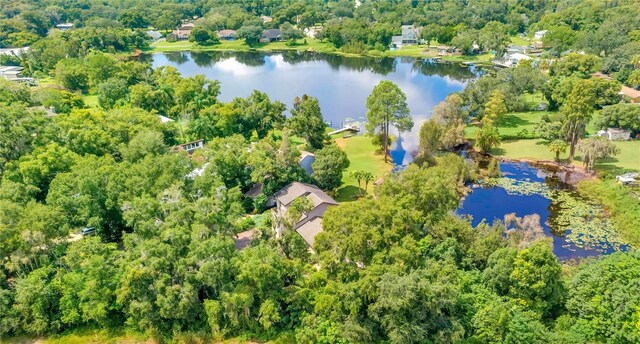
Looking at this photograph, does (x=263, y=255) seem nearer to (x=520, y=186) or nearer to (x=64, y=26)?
(x=520, y=186)

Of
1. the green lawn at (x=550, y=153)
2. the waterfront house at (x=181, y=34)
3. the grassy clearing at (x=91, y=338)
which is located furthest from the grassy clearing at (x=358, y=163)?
the waterfront house at (x=181, y=34)

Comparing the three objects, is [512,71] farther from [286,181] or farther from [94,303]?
[94,303]

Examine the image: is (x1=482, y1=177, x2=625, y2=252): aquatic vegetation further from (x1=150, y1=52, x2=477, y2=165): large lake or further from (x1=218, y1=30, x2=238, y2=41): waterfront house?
(x1=218, y1=30, x2=238, y2=41): waterfront house

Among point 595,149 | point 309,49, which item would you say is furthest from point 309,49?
point 595,149

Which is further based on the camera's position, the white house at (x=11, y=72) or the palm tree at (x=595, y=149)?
the white house at (x=11, y=72)

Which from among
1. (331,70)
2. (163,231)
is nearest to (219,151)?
(163,231)

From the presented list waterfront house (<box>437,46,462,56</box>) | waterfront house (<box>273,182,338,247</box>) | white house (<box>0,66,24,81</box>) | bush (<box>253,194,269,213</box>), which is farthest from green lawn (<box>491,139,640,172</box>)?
white house (<box>0,66,24,81</box>)

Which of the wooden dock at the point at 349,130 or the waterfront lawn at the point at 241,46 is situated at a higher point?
the waterfront lawn at the point at 241,46

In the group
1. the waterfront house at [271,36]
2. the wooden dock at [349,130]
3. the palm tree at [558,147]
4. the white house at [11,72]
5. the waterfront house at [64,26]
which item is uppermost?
the waterfront house at [64,26]

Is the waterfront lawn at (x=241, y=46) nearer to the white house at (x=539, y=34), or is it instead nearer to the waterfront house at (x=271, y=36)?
the waterfront house at (x=271, y=36)

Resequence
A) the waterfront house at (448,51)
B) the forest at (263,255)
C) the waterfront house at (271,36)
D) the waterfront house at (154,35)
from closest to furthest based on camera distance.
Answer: the forest at (263,255)
the waterfront house at (448,51)
the waterfront house at (271,36)
the waterfront house at (154,35)
